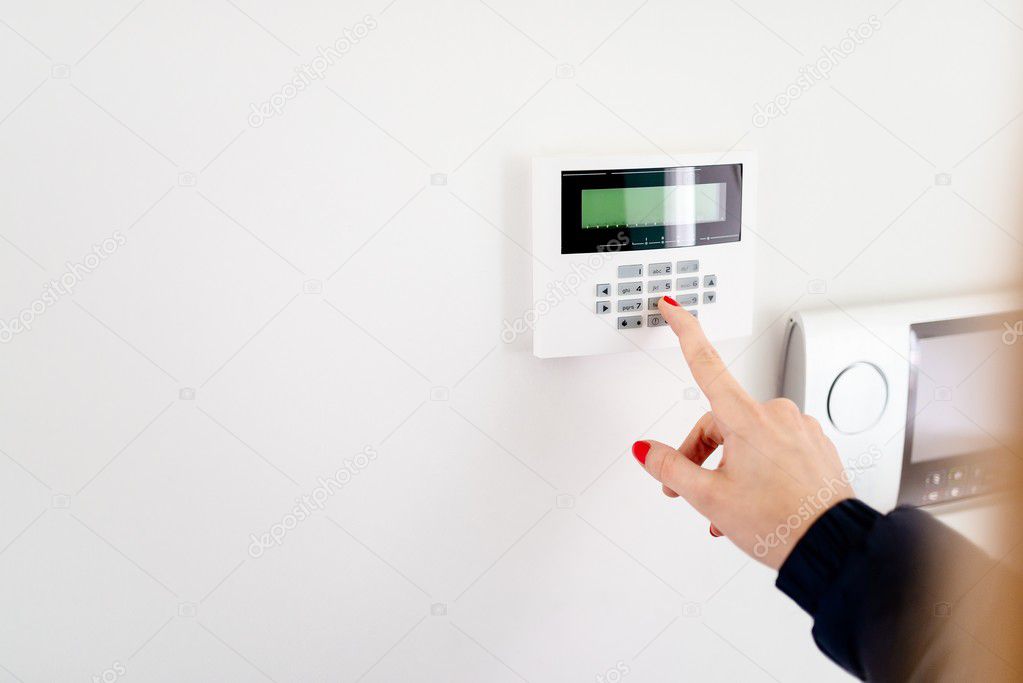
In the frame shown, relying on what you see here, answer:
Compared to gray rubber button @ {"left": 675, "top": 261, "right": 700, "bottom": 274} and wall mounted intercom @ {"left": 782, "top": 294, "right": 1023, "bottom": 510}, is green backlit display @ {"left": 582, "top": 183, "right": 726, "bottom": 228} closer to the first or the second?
gray rubber button @ {"left": 675, "top": 261, "right": 700, "bottom": 274}

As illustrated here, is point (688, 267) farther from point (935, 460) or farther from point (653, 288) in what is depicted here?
point (935, 460)

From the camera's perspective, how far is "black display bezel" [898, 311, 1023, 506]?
0.69 metres

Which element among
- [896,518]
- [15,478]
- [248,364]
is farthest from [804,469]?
[15,478]

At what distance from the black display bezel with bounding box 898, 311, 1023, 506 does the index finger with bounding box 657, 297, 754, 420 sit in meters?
0.24

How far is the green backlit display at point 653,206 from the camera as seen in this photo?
57cm

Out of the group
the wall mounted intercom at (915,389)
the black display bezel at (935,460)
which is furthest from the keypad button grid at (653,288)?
the black display bezel at (935,460)

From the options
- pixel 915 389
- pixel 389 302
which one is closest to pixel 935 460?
pixel 915 389

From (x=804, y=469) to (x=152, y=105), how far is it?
18.5 inches

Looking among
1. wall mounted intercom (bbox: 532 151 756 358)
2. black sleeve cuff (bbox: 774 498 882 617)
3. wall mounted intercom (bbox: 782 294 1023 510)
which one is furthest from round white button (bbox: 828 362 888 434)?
black sleeve cuff (bbox: 774 498 882 617)

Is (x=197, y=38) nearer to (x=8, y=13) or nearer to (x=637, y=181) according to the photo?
(x=8, y=13)

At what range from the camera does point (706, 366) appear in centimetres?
54

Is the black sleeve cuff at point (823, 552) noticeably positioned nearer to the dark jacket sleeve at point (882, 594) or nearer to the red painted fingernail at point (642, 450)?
the dark jacket sleeve at point (882, 594)

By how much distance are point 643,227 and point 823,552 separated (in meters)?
0.26

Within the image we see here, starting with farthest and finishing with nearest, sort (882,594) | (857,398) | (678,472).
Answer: (857,398) → (678,472) → (882,594)
